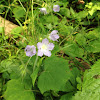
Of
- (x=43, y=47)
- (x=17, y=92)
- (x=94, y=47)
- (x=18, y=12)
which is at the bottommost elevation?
(x=17, y=92)

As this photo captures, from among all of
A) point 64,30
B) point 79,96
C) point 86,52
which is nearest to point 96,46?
point 86,52

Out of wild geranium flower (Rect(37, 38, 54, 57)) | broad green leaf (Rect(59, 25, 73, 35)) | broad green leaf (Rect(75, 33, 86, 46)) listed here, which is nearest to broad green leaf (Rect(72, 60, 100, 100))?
wild geranium flower (Rect(37, 38, 54, 57))

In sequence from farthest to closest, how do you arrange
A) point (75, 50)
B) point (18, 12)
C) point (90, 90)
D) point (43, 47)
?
point (18, 12), point (75, 50), point (43, 47), point (90, 90)

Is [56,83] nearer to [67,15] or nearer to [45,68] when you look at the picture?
[45,68]

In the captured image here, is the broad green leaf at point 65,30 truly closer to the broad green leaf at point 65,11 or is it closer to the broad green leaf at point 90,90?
the broad green leaf at point 65,11

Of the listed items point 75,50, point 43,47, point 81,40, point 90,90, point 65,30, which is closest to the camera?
point 90,90

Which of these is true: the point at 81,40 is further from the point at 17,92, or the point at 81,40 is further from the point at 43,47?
the point at 17,92

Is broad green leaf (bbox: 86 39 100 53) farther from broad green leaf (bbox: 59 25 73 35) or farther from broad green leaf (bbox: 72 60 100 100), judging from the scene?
broad green leaf (bbox: 72 60 100 100)

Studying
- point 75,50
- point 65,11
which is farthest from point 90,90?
point 65,11
